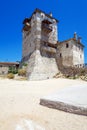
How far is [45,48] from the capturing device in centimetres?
2331

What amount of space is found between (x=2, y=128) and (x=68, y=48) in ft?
82.6

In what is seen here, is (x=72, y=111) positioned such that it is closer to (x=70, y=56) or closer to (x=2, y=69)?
(x=70, y=56)

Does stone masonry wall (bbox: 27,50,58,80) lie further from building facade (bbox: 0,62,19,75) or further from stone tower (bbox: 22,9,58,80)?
building facade (bbox: 0,62,19,75)

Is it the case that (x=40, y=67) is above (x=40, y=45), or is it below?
below

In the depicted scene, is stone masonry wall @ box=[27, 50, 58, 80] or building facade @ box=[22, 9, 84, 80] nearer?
stone masonry wall @ box=[27, 50, 58, 80]

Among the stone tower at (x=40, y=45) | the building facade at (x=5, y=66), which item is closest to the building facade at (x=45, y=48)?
the stone tower at (x=40, y=45)

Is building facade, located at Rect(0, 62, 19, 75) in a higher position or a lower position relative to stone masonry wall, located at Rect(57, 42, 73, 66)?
lower

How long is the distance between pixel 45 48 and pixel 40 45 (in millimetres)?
1293

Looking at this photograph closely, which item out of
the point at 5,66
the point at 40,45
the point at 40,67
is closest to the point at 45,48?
the point at 40,45

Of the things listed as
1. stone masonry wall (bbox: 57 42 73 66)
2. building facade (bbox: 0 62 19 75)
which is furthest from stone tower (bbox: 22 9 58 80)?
building facade (bbox: 0 62 19 75)

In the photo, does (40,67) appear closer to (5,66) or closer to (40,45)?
(40,45)

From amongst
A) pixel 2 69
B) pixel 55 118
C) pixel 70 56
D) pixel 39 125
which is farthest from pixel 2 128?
pixel 2 69

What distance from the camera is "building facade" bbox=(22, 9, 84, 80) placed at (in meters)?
21.4

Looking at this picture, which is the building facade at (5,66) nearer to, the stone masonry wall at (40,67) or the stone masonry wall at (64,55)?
the stone masonry wall at (40,67)
